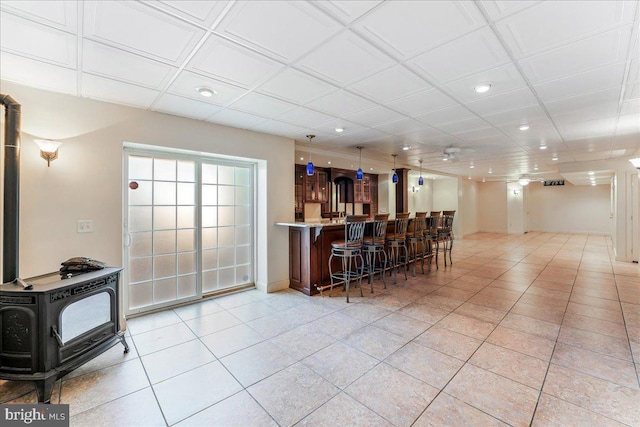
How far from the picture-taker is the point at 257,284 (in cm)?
467

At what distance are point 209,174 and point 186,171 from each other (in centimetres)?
35

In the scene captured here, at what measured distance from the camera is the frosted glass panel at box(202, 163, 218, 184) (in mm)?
4156

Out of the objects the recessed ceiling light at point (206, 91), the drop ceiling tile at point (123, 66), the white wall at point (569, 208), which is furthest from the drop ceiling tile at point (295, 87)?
the white wall at point (569, 208)

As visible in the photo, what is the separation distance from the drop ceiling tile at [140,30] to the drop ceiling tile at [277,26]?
272 mm

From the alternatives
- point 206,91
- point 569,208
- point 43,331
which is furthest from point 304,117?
point 569,208

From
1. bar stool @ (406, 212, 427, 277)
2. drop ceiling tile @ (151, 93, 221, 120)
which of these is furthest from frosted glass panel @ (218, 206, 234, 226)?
bar stool @ (406, 212, 427, 277)

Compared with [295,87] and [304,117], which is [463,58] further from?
[304,117]

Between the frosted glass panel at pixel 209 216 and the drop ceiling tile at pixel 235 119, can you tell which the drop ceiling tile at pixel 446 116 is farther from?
the frosted glass panel at pixel 209 216

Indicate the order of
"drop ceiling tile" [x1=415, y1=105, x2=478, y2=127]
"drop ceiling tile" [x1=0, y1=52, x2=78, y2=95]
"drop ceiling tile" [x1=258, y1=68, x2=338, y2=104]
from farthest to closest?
"drop ceiling tile" [x1=415, y1=105, x2=478, y2=127], "drop ceiling tile" [x1=258, y1=68, x2=338, y2=104], "drop ceiling tile" [x1=0, y1=52, x2=78, y2=95]

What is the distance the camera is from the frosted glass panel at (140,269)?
11.6ft

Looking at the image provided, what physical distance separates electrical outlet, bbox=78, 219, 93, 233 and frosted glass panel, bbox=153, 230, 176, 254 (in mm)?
790

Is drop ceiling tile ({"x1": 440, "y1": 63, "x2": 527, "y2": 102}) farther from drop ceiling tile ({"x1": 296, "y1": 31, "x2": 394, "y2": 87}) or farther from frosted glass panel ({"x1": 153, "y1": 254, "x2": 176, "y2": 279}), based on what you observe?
frosted glass panel ({"x1": 153, "y1": 254, "x2": 176, "y2": 279})

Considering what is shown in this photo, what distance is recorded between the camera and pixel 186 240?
13.1 feet

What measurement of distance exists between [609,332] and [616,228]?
6.00 meters
